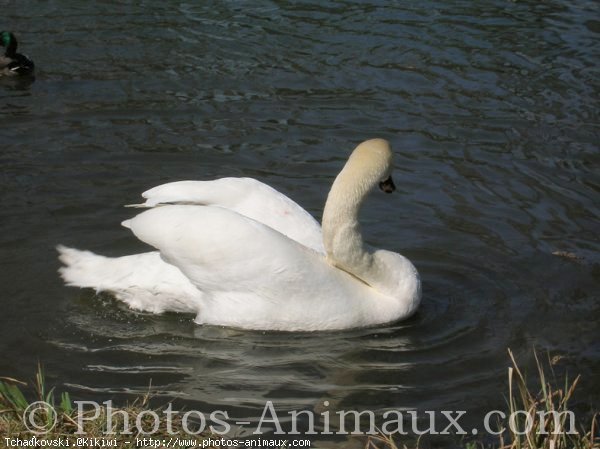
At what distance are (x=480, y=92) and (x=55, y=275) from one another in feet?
18.5

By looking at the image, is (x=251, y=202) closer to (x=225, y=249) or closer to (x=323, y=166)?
(x=225, y=249)

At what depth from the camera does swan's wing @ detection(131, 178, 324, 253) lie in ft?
21.5

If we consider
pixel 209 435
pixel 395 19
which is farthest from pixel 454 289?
pixel 395 19

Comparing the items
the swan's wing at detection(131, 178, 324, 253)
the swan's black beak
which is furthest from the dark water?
the swan's black beak

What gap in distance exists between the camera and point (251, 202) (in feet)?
21.7

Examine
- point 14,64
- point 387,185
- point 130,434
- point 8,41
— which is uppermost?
point 387,185

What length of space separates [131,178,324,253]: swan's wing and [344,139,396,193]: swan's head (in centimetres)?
69

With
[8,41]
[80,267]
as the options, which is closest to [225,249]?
[80,267]

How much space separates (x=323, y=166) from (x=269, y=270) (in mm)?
3064

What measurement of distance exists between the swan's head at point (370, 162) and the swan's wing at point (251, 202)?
69 cm

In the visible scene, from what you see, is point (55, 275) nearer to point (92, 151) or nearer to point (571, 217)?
point (92, 151)

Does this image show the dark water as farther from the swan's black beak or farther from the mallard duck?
the swan's black beak

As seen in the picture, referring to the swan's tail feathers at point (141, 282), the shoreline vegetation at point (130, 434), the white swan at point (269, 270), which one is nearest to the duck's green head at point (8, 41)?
the swan's tail feathers at point (141, 282)

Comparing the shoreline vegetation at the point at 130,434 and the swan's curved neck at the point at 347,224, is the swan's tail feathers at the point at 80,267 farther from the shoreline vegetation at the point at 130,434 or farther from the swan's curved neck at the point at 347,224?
the shoreline vegetation at the point at 130,434
